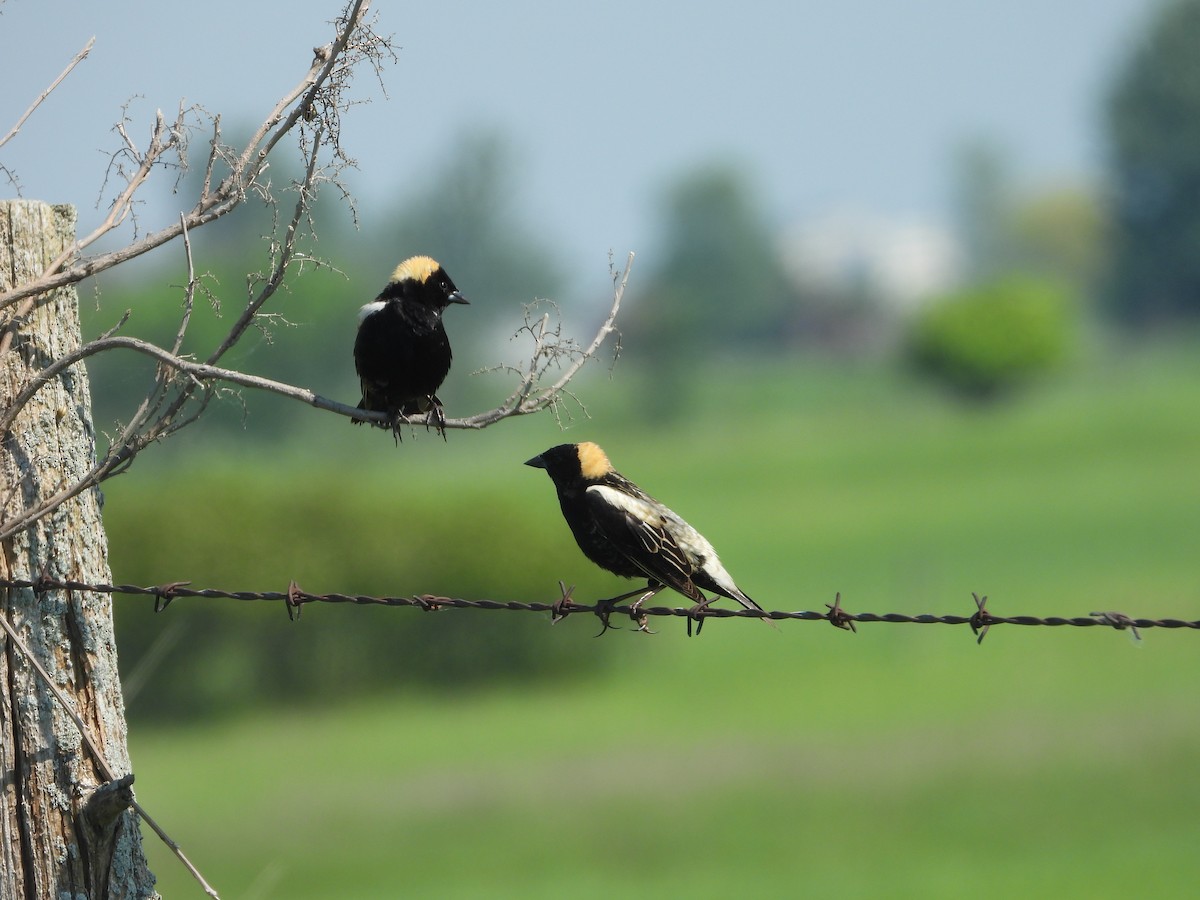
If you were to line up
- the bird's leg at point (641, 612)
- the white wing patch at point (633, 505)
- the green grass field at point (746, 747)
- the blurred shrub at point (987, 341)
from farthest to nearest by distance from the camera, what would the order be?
1. the blurred shrub at point (987, 341)
2. the green grass field at point (746, 747)
3. the white wing patch at point (633, 505)
4. the bird's leg at point (641, 612)

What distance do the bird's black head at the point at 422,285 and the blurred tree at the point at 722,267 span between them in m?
95.7

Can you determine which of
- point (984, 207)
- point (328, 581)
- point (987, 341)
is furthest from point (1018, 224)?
point (328, 581)

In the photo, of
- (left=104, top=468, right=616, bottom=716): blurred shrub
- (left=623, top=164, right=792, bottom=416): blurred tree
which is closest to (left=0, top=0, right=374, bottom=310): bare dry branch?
(left=104, top=468, right=616, bottom=716): blurred shrub

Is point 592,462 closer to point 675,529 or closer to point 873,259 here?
point 675,529

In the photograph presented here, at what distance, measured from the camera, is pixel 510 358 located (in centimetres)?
432

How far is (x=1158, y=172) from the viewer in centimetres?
10994

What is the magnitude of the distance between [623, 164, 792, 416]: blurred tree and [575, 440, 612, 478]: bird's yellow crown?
3784 inches

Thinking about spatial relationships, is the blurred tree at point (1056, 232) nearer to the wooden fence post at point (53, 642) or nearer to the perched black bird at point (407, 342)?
the perched black bird at point (407, 342)

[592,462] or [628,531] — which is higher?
[592,462]

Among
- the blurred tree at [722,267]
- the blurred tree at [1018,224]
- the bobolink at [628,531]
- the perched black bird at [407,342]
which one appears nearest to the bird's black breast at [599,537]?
the bobolink at [628,531]

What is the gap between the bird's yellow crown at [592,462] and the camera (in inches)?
196

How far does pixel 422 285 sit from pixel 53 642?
2226 millimetres

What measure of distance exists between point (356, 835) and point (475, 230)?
3154 inches

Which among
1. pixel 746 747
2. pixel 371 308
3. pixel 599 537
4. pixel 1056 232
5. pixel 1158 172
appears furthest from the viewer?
pixel 1056 232
